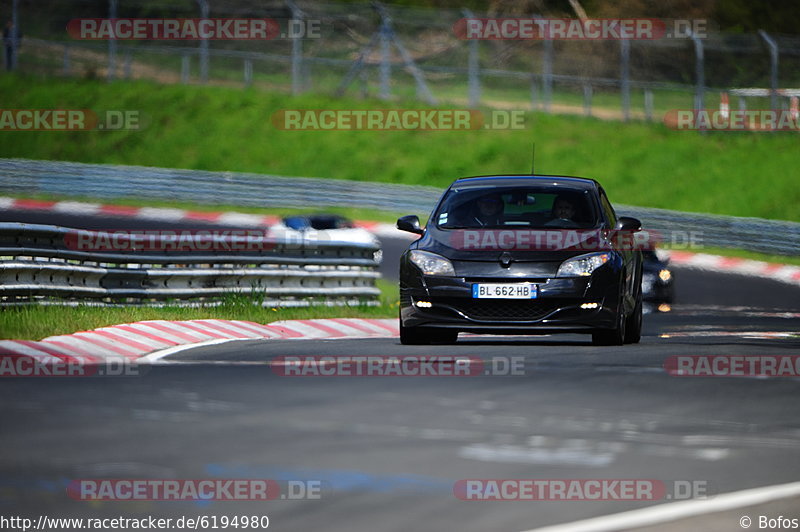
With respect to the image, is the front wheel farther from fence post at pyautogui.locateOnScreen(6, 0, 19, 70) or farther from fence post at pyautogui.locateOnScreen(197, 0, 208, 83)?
fence post at pyautogui.locateOnScreen(6, 0, 19, 70)

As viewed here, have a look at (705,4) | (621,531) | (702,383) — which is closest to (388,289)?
(702,383)

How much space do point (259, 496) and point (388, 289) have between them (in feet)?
62.9

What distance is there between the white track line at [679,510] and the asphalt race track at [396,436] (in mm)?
81

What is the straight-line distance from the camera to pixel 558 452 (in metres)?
7.41

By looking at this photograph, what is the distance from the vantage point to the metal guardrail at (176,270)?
14102 mm

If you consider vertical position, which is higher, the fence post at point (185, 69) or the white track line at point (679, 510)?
the fence post at point (185, 69)

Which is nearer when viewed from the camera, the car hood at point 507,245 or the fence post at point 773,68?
the car hood at point 507,245

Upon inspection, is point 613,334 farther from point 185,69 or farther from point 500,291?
point 185,69

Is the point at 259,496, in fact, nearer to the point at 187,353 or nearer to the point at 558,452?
the point at 558,452

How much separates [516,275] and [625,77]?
27107mm

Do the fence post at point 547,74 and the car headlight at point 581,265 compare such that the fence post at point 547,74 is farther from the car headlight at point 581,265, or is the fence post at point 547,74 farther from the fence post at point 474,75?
the car headlight at point 581,265

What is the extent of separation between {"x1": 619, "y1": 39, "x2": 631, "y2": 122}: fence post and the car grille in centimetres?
2550

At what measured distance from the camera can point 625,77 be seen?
127 ft

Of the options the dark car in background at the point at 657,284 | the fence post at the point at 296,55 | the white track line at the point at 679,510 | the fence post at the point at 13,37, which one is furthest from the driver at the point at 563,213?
the fence post at the point at 13,37
